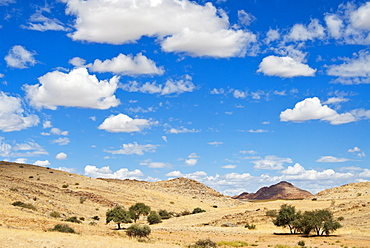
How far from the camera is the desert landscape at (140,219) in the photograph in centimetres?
3594

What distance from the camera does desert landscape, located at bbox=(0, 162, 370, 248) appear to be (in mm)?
35938

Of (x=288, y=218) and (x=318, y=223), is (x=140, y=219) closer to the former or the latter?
(x=288, y=218)

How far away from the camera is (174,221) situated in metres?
74.8

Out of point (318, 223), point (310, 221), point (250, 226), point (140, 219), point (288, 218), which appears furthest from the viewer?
point (140, 219)

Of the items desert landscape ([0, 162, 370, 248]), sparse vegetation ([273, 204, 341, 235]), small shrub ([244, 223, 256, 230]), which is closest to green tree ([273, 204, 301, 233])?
sparse vegetation ([273, 204, 341, 235])

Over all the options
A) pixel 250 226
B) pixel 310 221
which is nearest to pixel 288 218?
pixel 310 221

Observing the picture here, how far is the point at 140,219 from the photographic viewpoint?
264 feet

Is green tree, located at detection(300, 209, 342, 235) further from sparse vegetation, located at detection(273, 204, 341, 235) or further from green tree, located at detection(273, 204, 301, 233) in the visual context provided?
green tree, located at detection(273, 204, 301, 233)

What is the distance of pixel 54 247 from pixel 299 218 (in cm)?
3765

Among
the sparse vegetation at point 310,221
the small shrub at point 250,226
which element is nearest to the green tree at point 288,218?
the sparse vegetation at point 310,221

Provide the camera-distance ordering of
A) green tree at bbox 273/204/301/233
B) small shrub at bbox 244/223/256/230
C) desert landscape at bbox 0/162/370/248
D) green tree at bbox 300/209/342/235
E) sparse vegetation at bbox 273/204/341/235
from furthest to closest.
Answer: small shrub at bbox 244/223/256/230 < green tree at bbox 273/204/301/233 < sparse vegetation at bbox 273/204/341/235 < green tree at bbox 300/209/342/235 < desert landscape at bbox 0/162/370/248

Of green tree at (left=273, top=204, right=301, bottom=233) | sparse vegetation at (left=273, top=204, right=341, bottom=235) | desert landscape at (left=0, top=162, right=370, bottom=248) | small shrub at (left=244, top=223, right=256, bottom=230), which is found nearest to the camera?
desert landscape at (left=0, top=162, right=370, bottom=248)

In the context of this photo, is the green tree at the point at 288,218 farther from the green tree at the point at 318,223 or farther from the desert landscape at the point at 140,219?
the desert landscape at the point at 140,219

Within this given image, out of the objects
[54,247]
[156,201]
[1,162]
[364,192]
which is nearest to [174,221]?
[156,201]
